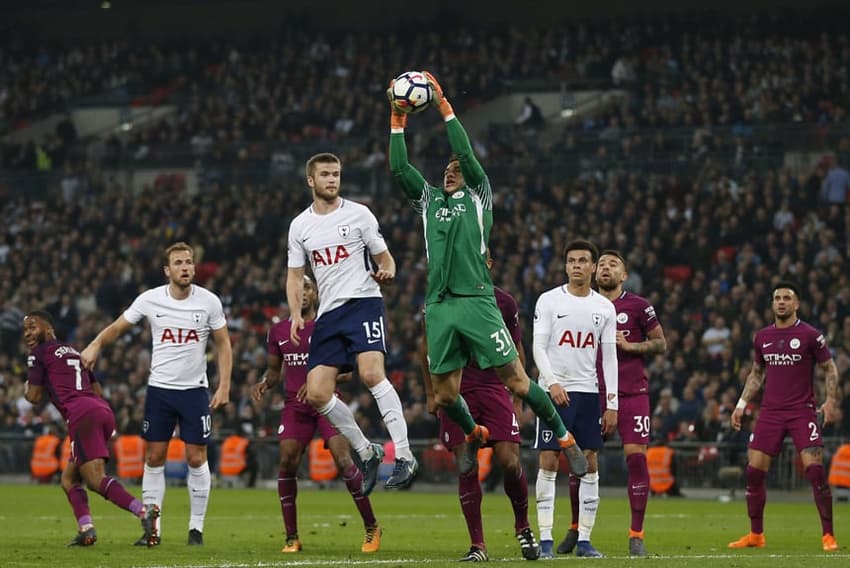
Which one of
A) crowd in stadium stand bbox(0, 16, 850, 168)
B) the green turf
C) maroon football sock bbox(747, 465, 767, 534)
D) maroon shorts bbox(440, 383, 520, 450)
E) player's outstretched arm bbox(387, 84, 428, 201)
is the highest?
crowd in stadium stand bbox(0, 16, 850, 168)

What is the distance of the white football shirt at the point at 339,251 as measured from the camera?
41.8ft

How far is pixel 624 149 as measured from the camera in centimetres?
3541

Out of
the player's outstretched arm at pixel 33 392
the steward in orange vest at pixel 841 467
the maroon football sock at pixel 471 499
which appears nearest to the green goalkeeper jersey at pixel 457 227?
the maroon football sock at pixel 471 499

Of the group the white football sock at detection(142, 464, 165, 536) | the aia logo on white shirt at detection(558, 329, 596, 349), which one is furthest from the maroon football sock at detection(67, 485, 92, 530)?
the aia logo on white shirt at detection(558, 329, 596, 349)

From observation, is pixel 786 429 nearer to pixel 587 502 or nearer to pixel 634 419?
pixel 634 419

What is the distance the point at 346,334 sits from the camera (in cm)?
1262

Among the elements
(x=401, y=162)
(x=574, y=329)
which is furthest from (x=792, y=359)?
(x=401, y=162)

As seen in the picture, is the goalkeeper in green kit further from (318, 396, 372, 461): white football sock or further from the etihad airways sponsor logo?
the etihad airways sponsor logo

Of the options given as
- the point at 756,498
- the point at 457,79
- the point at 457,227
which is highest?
the point at 457,79

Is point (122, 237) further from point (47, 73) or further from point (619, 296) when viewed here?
point (619, 296)

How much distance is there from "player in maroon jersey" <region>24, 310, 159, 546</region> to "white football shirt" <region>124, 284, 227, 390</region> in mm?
741

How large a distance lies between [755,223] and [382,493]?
9348 millimetres

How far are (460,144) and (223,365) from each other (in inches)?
175

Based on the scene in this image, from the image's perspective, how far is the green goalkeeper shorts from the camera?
11.9m
